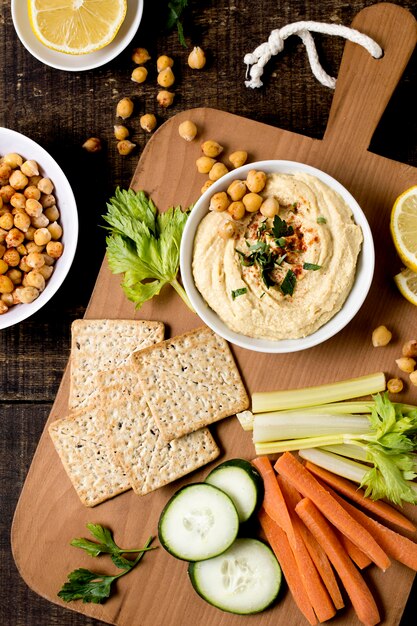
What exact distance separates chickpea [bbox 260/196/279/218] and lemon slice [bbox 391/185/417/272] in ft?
1.77

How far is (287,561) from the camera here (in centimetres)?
320

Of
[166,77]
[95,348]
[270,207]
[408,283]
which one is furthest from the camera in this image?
[166,77]

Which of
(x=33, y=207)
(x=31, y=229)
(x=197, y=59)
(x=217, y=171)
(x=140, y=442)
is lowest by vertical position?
(x=140, y=442)

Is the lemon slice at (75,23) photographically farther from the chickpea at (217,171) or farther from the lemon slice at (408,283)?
the lemon slice at (408,283)

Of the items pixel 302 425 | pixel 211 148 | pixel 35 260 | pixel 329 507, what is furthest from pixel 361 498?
pixel 35 260

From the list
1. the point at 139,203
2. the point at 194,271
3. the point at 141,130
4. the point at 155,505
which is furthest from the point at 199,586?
the point at 141,130

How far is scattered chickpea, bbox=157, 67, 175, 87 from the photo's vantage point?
11.5 ft

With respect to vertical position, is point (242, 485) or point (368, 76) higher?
point (368, 76)

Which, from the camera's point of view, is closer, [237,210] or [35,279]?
[237,210]

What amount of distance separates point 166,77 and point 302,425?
1.83 m

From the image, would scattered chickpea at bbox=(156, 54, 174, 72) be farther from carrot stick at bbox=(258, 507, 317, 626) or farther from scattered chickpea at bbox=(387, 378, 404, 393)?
carrot stick at bbox=(258, 507, 317, 626)

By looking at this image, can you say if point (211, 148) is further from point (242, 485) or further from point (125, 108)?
point (242, 485)

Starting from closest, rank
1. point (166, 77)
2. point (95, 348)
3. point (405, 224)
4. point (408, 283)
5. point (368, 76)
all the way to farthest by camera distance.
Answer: point (405, 224) → point (408, 283) → point (368, 76) → point (95, 348) → point (166, 77)

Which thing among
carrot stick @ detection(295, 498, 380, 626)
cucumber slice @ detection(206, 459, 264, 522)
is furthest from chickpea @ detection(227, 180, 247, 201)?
carrot stick @ detection(295, 498, 380, 626)
